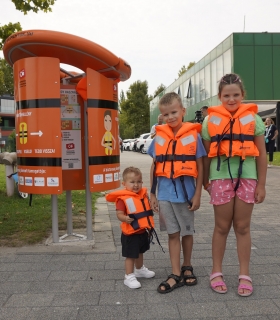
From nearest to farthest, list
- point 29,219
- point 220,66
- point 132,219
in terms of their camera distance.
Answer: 1. point 132,219
2. point 29,219
3. point 220,66

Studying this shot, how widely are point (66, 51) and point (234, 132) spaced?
7.55 ft

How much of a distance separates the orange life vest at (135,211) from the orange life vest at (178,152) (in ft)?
Answer: 1.01

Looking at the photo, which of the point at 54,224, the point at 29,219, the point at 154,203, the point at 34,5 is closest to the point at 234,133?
the point at 154,203

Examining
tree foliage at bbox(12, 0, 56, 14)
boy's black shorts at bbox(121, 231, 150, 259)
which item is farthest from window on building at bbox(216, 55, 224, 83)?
boy's black shorts at bbox(121, 231, 150, 259)

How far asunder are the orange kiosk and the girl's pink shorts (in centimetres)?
188

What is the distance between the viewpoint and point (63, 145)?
5266 mm

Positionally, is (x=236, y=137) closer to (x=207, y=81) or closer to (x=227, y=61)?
(x=227, y=61)

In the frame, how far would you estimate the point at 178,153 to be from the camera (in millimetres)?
3514

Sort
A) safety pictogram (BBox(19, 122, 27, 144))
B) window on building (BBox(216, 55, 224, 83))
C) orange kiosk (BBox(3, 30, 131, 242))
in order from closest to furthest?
orange kiosk (BBox(3, 30, 131, 242)) → safety pictogram (BBox(19, 122, 27, 144)) → window on building (BBox(216, 55, 224, 83))

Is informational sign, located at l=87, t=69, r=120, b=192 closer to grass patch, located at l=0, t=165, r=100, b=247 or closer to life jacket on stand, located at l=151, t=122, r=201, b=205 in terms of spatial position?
grass patch, located at l=0, t=165, r=100, b=247

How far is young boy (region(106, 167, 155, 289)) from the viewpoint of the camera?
11.9ft

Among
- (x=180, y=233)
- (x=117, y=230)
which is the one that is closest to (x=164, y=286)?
(x=180, y=233)

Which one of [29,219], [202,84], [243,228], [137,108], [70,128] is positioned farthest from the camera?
[137,108]

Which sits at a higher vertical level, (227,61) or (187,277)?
(227,61)
